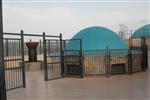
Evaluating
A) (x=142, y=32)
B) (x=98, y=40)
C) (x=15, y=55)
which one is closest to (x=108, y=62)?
(x=98, y=40)

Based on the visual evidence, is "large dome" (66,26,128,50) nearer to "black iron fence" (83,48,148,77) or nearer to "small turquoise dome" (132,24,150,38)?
"black iron fence" (83,48,148,77)

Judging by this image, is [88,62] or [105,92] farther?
[88,62]

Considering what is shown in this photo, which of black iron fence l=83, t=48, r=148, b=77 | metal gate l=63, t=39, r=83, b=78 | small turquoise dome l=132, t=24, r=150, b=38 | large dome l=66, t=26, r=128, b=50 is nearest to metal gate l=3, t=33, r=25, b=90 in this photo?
metal gate l=63, t=39, r=83, b=78

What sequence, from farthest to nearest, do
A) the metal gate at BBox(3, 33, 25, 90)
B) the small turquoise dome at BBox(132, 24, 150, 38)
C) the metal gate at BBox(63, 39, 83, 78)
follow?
the small turquoise dome at BBox(132, 24, 150, 38) < the metal gate at BBox(63, 39, 83, 78) < the metal gate at BBox(3, 33, 25, 90)

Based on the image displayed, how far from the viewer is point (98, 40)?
19.5 m

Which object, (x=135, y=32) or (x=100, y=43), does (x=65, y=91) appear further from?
(x=135, y=32)

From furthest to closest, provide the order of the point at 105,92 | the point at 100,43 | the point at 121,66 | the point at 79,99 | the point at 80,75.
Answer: the point at 100,43 < the point at 121,66 < the point at 80,75 < the point at 105,92 < the point at 79,99

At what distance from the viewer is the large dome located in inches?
757

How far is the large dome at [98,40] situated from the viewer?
19.2m

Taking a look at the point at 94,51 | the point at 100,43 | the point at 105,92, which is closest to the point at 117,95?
the point at 105,92

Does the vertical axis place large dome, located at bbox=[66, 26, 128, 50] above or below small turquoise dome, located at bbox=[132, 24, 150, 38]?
below

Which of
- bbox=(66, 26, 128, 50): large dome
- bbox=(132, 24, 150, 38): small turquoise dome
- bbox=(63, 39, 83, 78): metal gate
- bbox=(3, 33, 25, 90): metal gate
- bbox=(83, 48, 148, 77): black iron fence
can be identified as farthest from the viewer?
bbox=(132, 24, 150, 38): small turquoise dome

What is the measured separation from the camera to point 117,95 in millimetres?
10383

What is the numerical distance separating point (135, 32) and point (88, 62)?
19.8 m
